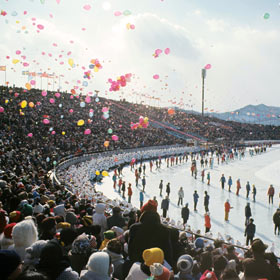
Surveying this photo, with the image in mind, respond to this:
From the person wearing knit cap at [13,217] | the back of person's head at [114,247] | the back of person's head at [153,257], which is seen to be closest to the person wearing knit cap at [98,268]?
the back of person's head at [153,257]

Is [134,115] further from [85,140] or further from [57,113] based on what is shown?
[85,140]

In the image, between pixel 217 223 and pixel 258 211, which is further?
pixel 258 211

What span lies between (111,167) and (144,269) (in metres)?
23.7

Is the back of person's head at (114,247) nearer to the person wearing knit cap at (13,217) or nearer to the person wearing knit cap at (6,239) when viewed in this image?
the person wearing knit cap at (6,239)

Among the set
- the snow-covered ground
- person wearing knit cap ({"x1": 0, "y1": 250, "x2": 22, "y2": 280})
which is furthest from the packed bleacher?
the snow-covered ground

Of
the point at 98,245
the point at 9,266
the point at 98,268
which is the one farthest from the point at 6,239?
the point at 9,266

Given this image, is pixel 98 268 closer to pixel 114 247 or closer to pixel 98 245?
pixel 114 247

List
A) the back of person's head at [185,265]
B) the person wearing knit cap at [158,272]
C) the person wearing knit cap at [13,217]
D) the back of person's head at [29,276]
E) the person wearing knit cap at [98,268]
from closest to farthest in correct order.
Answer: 1. the back of person's head at [29,276]
2. the person wearing knit cap at [158,272]
3. the person wearing knit cap at [98,268]
4. the back of person's head at [185,265]
5. the person wearing knit cap at [13,217]

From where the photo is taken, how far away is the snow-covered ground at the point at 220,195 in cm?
1124

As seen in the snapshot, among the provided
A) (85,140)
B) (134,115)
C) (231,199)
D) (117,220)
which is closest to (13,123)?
(85,140)

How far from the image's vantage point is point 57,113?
3603 centimetres

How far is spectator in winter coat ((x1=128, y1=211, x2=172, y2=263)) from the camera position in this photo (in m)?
3.48

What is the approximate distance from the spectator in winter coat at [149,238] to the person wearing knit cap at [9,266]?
60.9 inches

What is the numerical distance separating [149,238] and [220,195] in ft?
47.0
